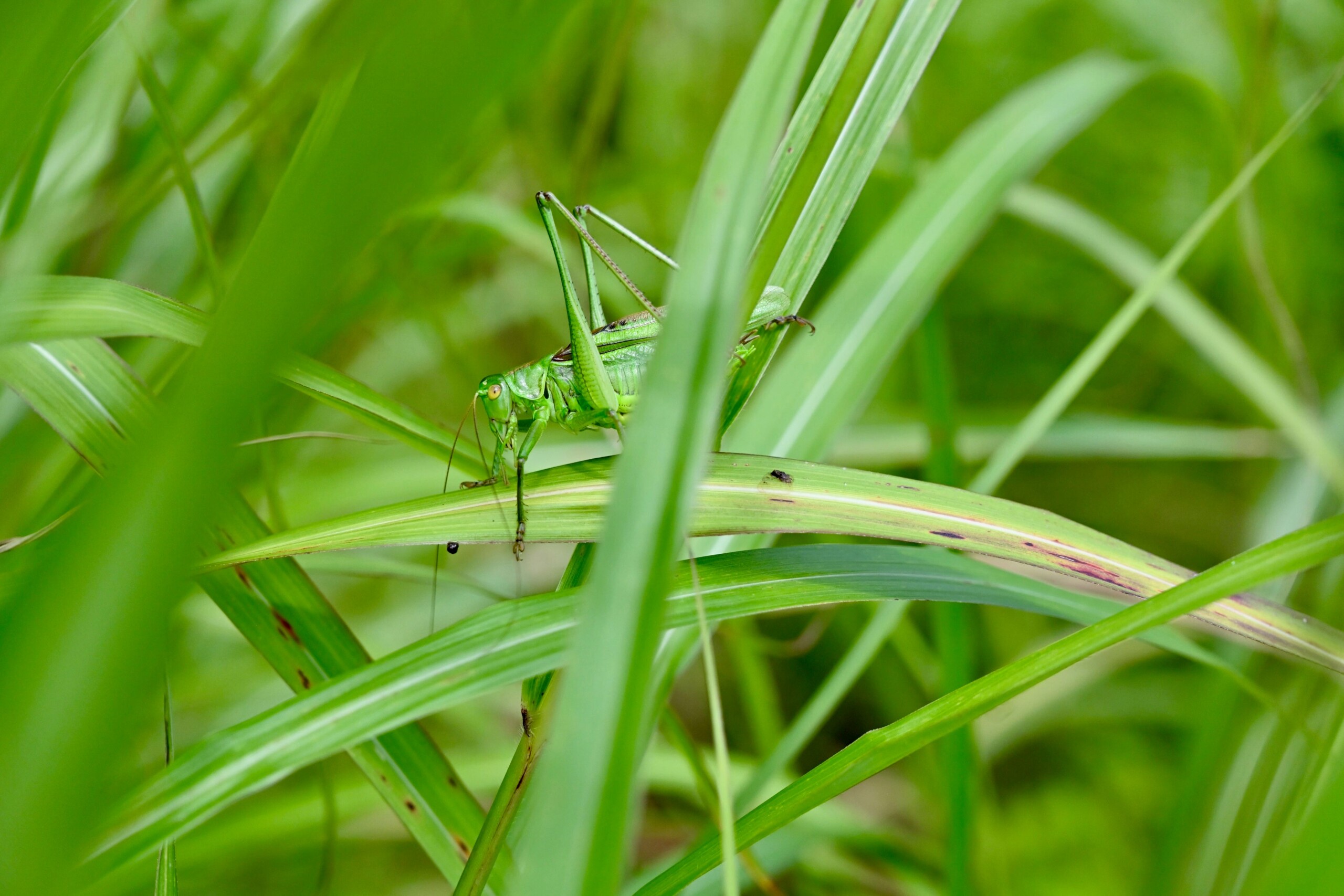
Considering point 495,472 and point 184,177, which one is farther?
point 495,472

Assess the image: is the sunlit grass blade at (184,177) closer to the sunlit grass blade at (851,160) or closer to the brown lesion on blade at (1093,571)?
the sunlit grass blade at (851,160)

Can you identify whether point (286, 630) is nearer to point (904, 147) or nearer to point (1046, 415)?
point (1046, 415)

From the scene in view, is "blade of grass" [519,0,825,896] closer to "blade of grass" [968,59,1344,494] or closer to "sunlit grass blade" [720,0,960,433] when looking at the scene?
"sunlit grass blade" [720,0,960,433]

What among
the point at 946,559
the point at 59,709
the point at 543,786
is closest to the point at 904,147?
the point at 946,559

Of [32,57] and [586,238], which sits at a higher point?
[586,238]

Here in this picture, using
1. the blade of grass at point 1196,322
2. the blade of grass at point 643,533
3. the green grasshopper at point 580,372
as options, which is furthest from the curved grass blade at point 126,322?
the blade of grass at point 1196,322

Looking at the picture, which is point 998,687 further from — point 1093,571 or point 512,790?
point 512,790

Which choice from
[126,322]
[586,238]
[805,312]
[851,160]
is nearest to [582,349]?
[586,238]
